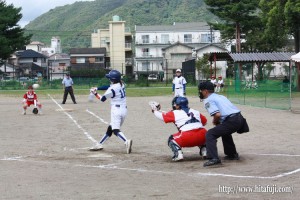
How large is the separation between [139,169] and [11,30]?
63.0 m

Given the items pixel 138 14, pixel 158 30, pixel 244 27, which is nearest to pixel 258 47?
pixel 244 27

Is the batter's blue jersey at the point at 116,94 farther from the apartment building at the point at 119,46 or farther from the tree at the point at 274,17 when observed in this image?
the apartment building at the point at 119,46

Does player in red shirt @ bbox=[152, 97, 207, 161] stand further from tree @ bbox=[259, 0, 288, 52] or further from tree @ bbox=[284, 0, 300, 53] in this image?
tree @ bbox=[259, 0, 288, 52]

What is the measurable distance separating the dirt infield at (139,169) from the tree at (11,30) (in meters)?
53.9

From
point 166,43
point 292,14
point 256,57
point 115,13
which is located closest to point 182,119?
point 256,57

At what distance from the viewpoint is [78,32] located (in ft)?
556

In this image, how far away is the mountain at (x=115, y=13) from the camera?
16050 centimetres

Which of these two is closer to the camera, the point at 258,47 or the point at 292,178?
the point at 292,178

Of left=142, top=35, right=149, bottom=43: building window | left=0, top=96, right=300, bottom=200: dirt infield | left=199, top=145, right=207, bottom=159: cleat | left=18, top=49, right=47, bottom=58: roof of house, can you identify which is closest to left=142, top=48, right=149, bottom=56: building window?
left=142, top=35, right=149, bottom=43: building window

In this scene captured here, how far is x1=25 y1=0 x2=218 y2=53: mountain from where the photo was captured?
16050 cm

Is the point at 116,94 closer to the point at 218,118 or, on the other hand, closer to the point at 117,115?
the point at 117,115

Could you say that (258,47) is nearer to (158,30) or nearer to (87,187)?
(158,30)

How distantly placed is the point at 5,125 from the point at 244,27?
1700 inches

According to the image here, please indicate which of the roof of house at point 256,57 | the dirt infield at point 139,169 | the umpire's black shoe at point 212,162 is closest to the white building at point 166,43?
the roof of house at point 256,57
